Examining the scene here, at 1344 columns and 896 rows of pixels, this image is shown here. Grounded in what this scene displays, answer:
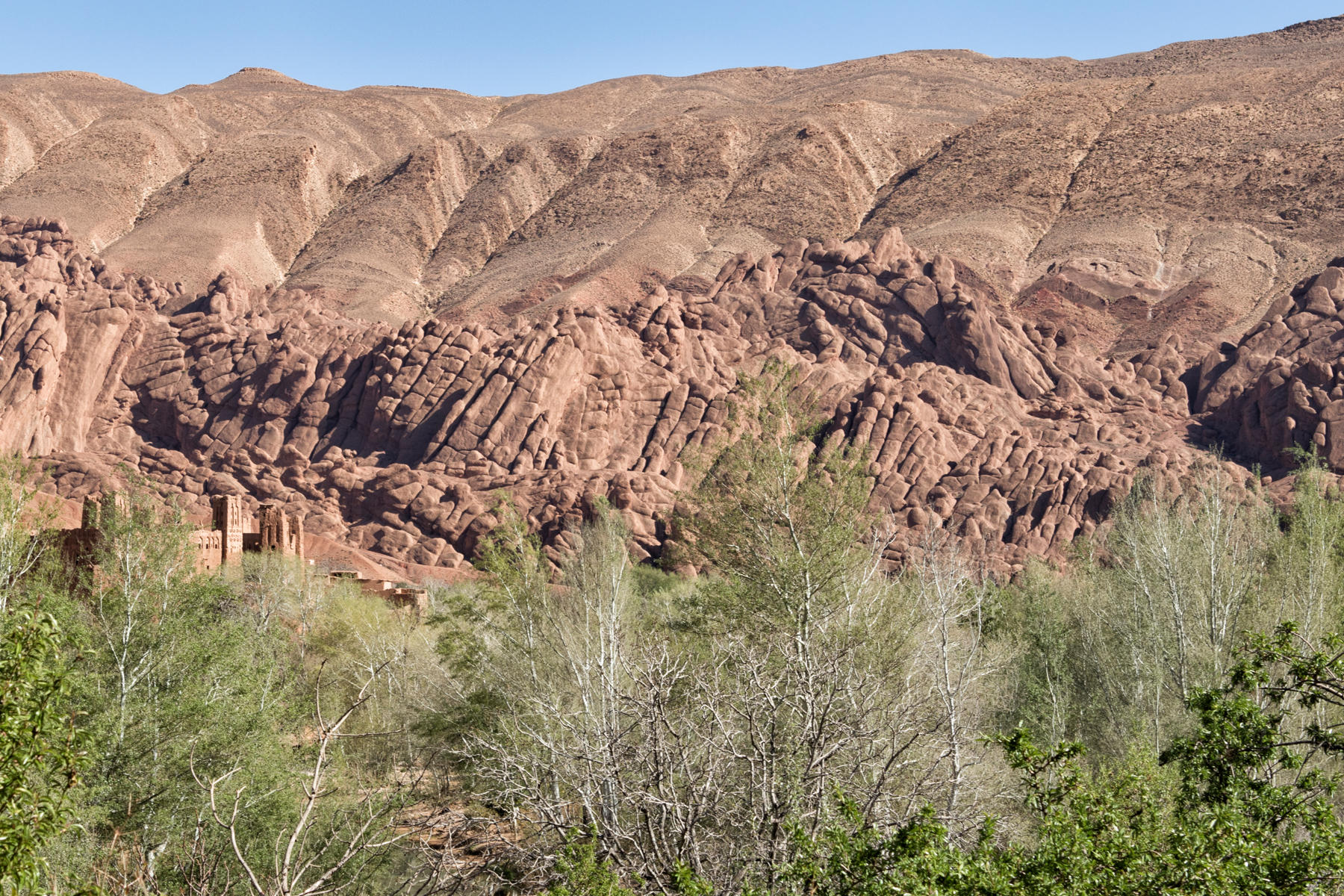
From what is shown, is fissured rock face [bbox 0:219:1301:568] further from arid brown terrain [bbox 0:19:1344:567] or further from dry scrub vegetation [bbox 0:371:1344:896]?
dry scrub vegetation [bbox 0:371:1344:896]

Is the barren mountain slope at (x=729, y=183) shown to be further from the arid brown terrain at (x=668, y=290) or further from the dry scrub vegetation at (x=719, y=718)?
the dry scrub vegetation at (x=719, y=718)

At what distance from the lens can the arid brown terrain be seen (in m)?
64.9

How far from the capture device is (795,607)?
18.6 m

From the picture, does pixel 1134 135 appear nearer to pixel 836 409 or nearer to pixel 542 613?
pixel 836 409

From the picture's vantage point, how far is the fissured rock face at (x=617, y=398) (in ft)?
202

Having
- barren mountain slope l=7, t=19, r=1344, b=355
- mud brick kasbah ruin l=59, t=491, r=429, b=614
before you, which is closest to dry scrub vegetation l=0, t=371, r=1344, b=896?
mud brick kasbah ruin l=59, t=491, r=429, b=614

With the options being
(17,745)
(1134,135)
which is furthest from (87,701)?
(1134,135)

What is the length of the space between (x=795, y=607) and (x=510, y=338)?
5769 cm

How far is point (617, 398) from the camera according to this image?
70.2m

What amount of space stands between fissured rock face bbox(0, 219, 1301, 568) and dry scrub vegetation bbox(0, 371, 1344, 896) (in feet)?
62.6

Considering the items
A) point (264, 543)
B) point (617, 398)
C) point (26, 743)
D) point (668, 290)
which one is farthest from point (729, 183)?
point (26, 743)

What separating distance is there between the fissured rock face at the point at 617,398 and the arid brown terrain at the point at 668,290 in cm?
25

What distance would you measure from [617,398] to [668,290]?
66.3 ft

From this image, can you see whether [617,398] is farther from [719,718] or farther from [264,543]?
[719,718]
